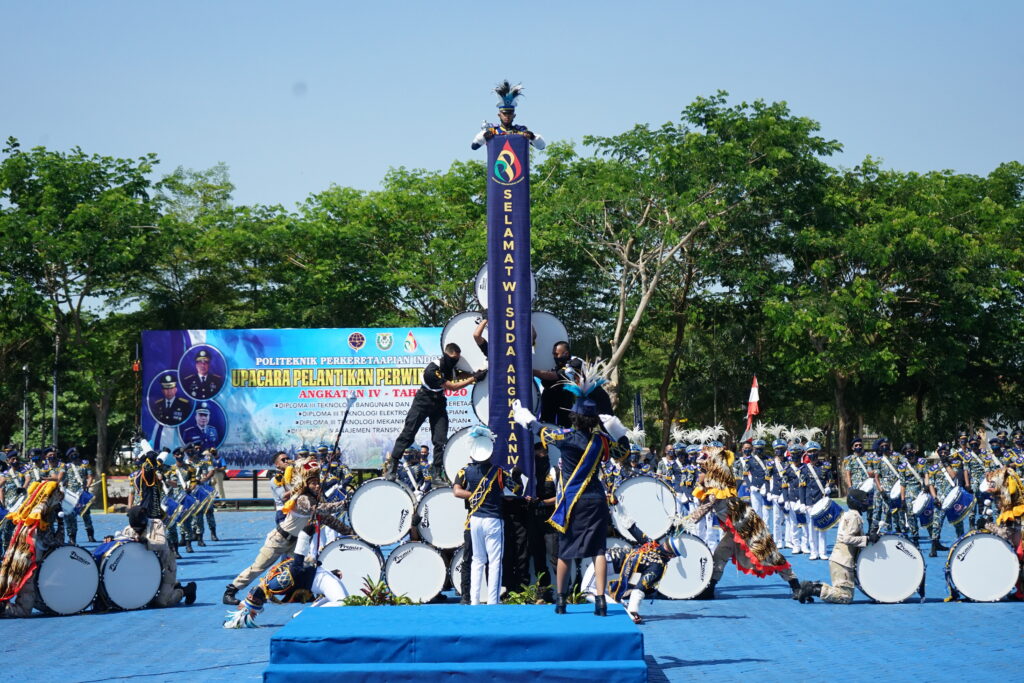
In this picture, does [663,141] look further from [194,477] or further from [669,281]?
[194,477]

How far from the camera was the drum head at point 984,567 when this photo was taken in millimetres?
13766

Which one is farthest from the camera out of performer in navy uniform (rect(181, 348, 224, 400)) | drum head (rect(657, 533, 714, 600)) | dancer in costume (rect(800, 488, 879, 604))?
performer in navy uniform (rect(181, 348, 224, 400))

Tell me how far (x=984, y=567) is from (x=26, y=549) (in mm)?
11807

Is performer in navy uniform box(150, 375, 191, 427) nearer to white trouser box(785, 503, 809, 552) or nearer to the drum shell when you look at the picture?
the drum shell

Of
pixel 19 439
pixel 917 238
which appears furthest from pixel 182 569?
pixel 19 439

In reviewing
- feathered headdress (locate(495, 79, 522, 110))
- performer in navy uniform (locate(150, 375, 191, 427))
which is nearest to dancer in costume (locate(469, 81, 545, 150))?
feathered headdress (locate(495, 79, 522, 110))

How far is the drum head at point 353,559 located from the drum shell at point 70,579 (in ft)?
9.94

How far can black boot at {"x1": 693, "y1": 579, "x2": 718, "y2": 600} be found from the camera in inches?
559

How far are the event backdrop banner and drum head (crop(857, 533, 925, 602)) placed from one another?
699 inches

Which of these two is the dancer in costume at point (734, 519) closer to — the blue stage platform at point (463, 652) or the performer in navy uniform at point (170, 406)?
the blue stage platform at point (463, 652)

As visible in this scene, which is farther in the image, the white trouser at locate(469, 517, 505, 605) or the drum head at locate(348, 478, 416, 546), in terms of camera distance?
the drum head at locate(348, 478, 416, 546)

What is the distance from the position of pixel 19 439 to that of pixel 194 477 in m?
30.7

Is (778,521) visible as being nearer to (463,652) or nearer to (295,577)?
(295,577)

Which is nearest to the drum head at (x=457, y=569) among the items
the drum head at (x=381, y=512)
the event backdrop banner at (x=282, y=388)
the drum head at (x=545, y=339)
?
the drum head at (x=381, y=512)
